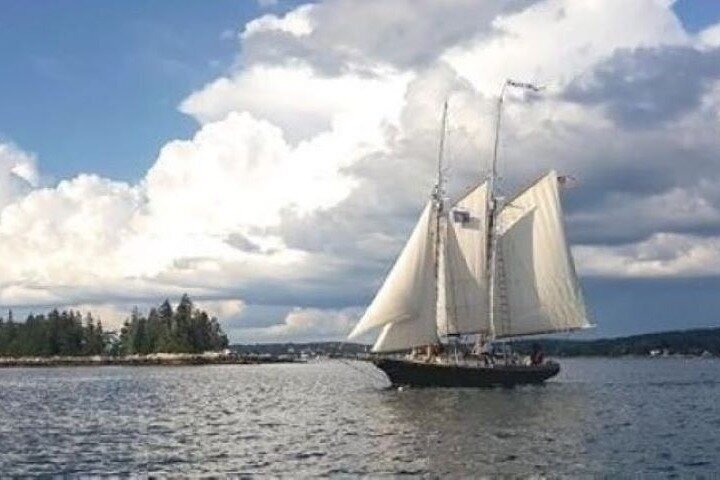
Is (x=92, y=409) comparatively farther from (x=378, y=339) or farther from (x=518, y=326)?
(x=518, y=326)

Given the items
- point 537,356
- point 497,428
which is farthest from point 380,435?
point 537,356

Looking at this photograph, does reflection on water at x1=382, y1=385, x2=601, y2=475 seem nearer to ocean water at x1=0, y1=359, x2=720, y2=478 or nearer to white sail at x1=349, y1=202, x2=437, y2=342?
ocean water at x1=0, y1=359, x2=720, y2=478

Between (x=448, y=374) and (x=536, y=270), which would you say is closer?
(x=448, y=374)

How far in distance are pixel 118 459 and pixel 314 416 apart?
31996 mm

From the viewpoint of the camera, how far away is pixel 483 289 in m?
117

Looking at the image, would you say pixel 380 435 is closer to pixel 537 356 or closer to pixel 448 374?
pixel 448 374

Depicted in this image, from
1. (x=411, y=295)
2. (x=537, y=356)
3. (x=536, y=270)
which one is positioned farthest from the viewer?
(x=537, y=356)

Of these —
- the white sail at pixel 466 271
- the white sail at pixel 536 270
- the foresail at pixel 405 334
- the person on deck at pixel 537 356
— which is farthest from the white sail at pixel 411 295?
the person on deck at pixel 537 356

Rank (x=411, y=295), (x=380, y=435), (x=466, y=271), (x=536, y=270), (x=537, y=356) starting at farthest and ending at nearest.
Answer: (x=537, y=356) < (x=466, y=271) < (x=536, y=270) < (x=411, y=295) < (x=380, y=435)

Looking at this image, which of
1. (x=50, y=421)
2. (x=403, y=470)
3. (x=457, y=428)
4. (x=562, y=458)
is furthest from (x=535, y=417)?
(x=50, y=421)

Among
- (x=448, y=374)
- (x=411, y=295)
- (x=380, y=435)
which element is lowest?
(x=380, y=435)

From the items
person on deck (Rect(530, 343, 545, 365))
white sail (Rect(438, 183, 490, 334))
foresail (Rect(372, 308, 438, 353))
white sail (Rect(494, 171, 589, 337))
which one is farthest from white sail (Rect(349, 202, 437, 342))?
person on deck (Rect(530, 343, 545, 365))

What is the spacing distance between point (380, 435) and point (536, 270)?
169ft

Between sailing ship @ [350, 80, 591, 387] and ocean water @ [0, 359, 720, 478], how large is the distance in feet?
13.0
